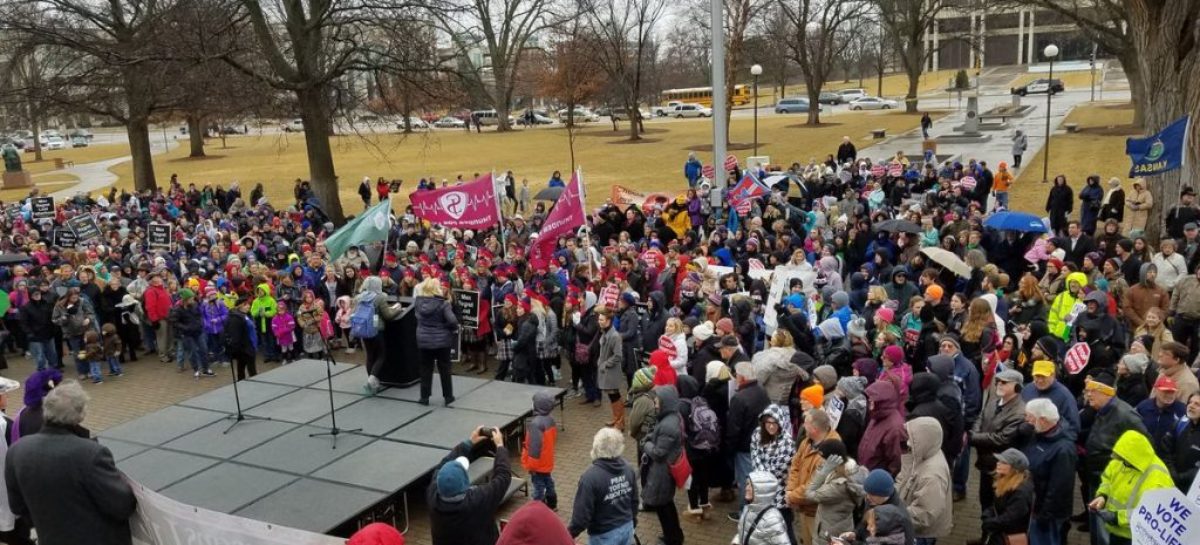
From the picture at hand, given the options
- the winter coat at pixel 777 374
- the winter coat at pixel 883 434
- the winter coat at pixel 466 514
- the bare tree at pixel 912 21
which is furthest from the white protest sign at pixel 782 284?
the bare tree at pixel 912 21

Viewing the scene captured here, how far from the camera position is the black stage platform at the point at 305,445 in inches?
328

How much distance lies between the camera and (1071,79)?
81000 millimetres

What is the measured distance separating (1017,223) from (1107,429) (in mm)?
7395

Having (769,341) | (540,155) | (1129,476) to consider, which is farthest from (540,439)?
(540,155)

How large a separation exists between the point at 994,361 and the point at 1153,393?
1626 mm

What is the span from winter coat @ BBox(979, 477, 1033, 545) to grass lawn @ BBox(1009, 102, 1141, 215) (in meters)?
19.0

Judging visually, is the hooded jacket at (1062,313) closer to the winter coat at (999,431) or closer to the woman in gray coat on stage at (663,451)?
the winter coat at (999,431)

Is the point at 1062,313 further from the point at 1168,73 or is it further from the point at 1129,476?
the point at 1168,73

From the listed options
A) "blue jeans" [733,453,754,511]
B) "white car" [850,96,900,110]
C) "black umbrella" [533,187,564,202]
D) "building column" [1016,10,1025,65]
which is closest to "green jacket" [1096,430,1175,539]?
"blue jeans" [733,453,754,511]

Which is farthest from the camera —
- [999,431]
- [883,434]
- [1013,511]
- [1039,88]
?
[1039,88]

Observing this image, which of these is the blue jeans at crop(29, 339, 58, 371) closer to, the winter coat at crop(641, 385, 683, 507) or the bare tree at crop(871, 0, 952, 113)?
the winter coat at crop(641, 385, 683, 507)

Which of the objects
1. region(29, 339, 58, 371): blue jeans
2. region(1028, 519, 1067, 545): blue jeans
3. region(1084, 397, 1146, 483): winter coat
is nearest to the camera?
region(1028, 519, 1067, 545): blue jeans

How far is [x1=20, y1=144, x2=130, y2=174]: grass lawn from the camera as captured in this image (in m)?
63.0

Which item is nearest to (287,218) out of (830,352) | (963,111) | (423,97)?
(423,97)
